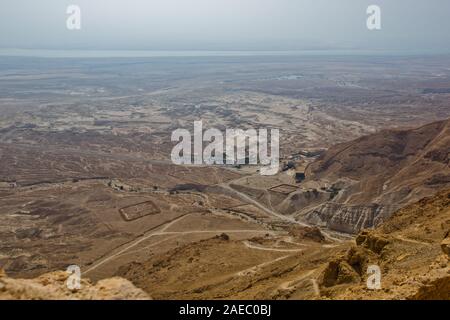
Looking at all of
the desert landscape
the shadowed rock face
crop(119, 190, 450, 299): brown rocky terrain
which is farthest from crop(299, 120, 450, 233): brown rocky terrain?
the shadowed rock face

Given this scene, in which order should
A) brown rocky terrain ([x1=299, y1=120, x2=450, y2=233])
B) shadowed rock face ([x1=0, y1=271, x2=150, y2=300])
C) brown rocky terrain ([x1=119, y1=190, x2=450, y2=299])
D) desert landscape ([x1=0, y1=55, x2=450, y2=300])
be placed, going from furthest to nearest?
brown rocky terrain ([x1=299, y1=120, x2=450, y2=233]) → desert landscape ([x1=0, y1=55, x2=450, y2=300]) → brown rocky terrain ([x1=119, y1=190, x2=450, y2=299]) → shadowed rock face ([x1=0, y1=271, x2=150, y2=300])

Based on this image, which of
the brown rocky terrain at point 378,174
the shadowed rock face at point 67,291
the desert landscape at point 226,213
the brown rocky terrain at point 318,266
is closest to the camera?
the shadowed rock face at point 67,291

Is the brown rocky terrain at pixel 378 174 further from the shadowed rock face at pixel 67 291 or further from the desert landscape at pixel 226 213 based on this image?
the shadowed rock face at pixel 67 291

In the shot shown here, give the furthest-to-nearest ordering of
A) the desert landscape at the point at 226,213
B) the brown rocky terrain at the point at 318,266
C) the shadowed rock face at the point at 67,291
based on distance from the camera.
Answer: the desert landscape at the point at 226,213
the brown rocky terrain at the point at 318,266
the shadowed rock face at the point at 67,291

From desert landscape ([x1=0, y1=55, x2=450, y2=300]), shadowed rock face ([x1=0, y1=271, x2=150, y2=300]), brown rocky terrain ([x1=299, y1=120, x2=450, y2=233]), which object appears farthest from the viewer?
brown rocky terrain ([x1=299, y1=120, x2=450, y2=233])

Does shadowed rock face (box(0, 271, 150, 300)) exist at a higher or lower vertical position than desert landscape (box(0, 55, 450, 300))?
higher

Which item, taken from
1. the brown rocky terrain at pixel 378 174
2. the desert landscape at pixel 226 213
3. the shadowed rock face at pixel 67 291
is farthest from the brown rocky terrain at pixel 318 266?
the brown rocky terrain at pixel 378 174

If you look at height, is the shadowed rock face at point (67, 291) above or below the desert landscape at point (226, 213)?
above

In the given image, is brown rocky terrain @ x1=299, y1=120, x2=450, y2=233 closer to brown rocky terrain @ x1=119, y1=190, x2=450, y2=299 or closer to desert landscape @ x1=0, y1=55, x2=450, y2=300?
desert landscape @ x1=0, y1=55, x2=450, y2=300

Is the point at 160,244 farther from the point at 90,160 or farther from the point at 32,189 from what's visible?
the point at 90,160
